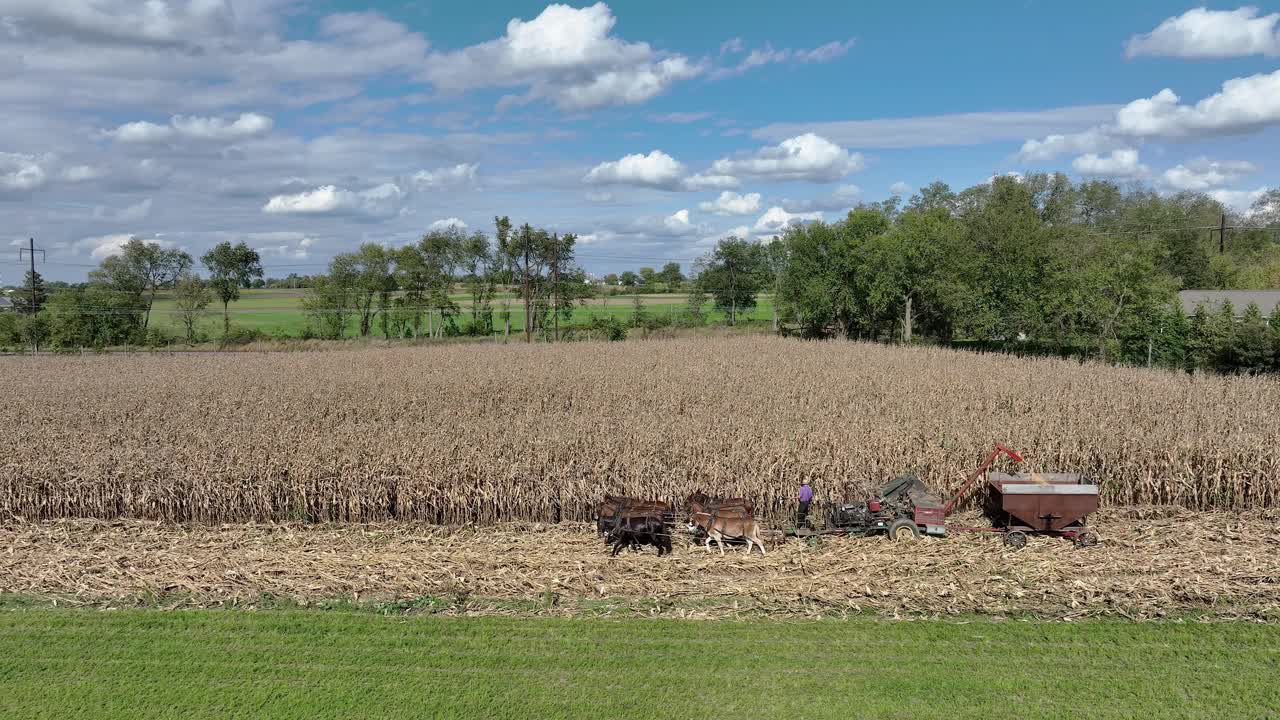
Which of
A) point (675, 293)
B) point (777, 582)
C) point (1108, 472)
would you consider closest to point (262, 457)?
point (777, 582)

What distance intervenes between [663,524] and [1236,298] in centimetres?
4680

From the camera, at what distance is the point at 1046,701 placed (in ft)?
24.7

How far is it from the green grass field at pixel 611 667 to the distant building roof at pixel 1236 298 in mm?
38685

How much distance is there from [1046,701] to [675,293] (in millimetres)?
103786

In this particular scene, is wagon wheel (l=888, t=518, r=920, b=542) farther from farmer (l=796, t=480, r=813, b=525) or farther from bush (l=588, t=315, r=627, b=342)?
bush (l=588, t=315, r=627, b=342)

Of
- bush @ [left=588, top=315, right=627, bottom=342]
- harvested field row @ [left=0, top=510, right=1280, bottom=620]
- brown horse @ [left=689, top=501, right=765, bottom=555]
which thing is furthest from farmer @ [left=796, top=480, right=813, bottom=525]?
bush @ [left=588, top=315, right=627, bottom=342]

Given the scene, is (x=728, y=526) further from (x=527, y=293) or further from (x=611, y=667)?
(x=527, y=293)

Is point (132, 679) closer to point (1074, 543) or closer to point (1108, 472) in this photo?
point (1074, 543)

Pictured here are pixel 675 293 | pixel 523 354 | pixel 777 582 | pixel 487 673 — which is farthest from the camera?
pixel 675 293

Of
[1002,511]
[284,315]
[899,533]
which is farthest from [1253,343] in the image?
[284,315]

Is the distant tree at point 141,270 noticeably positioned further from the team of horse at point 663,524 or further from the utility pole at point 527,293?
the team of horse at point 663,524

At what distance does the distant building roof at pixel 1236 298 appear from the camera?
1586 inches

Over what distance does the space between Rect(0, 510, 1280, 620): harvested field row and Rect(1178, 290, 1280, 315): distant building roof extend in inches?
1394

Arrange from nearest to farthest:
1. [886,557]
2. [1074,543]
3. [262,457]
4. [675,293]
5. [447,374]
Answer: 1. [886,557]
2. [1074,543]
3. [262,457]
4. [447,374]
5. [675,293]
